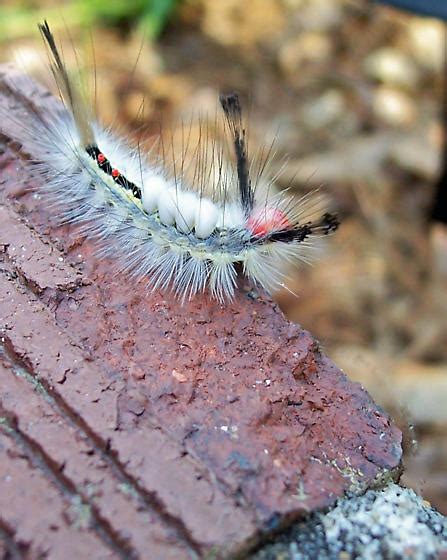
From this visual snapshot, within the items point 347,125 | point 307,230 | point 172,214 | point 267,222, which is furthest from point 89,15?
point 307,230

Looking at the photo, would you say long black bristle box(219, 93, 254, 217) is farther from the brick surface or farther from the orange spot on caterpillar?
the brick surface

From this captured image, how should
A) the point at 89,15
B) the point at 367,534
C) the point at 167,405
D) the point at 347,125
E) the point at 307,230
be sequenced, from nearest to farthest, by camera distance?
the point at 367,534 < the point at 167,405 < the point at 307,230 < the point at 347,125 < the point at 89,15

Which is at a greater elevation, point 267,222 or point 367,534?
point 267,222

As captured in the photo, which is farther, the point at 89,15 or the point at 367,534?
the point at 89,15

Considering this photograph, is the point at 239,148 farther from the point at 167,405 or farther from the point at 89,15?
the point at 89,15

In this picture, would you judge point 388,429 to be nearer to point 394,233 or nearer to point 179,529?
point 179,529

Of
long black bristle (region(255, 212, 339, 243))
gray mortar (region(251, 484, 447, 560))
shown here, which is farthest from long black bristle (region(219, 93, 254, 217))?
gray mortar (region(251, 484, 447, 560))

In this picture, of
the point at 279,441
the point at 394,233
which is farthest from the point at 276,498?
the point at 394,233
